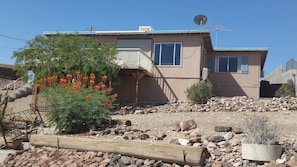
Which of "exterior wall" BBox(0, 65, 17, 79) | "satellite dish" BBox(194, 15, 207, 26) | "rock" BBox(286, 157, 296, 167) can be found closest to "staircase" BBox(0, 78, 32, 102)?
→ "exterior wall" BBox(0, 65, 17, 79)

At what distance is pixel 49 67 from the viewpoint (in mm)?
18312

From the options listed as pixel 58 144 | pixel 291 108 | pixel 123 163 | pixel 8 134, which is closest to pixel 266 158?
pixel 123 163

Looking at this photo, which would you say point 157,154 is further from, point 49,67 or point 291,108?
point 49,67

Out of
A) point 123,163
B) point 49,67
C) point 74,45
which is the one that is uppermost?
point 74,45

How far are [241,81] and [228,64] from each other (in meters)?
1.50

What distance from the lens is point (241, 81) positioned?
2325 cm

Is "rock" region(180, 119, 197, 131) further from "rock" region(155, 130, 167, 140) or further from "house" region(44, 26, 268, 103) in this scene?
"house" region(44, 26, 268, 103)

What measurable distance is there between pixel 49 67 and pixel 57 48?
4.01ft

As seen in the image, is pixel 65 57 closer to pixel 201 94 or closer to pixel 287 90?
pixel 201 94

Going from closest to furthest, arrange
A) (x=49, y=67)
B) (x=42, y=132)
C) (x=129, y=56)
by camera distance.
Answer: (x=42, y=132), (x=49, y=67), (x=129, y=56)

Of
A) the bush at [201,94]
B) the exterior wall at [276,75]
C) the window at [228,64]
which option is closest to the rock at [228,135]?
the bush at [201,94]

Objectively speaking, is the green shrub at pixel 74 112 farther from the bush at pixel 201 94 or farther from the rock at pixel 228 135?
the bush at pixel 201 94

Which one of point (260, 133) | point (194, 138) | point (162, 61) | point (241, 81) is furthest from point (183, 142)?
point (241, 81)

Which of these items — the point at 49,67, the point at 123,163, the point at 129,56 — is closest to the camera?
the point at 123,163
